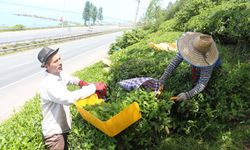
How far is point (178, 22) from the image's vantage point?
51.0 ft

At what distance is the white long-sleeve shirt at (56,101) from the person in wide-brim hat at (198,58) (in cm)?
164

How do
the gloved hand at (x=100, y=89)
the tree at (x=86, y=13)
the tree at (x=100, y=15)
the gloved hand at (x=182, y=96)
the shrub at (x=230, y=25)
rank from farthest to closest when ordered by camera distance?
the tree at (x=100, y=15) < the tree at (x=86, y=13) < the shrub at (x=230, y=25) < the gloved hand at (x=182, y=96) < the gloved hand at (x=100, y=89)

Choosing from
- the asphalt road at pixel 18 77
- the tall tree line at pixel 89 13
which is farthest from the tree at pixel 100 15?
the asphalt road at pixel 18 77

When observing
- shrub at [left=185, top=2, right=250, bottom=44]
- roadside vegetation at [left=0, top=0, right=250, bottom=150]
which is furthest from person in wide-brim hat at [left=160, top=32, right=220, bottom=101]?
shrub at [left=185, top=2, right=250, bottom=44]

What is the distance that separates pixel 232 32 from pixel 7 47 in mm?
24812

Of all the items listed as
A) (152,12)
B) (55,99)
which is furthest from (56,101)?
(152,12)

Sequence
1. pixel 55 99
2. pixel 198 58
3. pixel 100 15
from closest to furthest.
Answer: pixel 55 99 → pixel 198 58 → pixel 100 15

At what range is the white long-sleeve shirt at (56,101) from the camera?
4277 mm

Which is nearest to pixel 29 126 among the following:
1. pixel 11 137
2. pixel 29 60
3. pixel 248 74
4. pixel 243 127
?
pixel 11 137

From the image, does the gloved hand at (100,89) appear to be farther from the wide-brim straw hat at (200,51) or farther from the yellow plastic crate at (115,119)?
the wide-brim straw hat at (200,51)

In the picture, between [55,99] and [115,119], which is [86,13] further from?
[115,119]

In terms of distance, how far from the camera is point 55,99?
4.27m

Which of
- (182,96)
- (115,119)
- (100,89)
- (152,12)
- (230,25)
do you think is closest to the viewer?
(115,119)

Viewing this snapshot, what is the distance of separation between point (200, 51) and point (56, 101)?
2.58m
